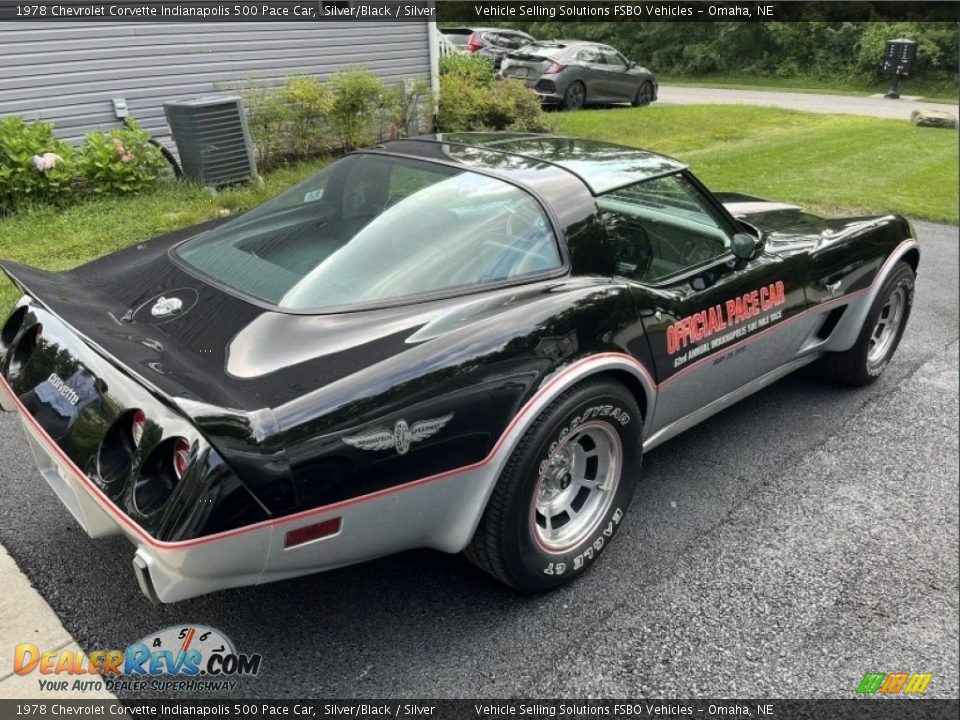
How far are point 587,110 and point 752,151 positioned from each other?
15.4 ft

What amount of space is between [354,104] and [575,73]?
24.5ft

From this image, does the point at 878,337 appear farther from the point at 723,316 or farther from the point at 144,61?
the point at 144,61

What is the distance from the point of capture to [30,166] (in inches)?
241

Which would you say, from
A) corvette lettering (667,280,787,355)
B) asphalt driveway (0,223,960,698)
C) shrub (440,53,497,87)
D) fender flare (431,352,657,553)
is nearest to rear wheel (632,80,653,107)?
shrub (440,53,497,87)

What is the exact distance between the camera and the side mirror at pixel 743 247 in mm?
3129

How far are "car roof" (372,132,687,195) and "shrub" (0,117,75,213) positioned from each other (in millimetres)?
4294

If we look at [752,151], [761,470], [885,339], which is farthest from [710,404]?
[752,151]

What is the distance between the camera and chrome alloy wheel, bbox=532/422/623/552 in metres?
2.58

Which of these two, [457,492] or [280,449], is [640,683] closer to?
[457,492]

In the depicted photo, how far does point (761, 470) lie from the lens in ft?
11.2

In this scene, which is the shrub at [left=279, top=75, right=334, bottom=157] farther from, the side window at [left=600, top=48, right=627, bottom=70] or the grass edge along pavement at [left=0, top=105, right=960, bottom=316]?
the side window at [left=600, top=48, right=627, bottom=70]

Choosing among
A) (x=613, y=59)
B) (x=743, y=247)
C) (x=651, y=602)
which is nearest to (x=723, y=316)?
(x=743, y=247)
